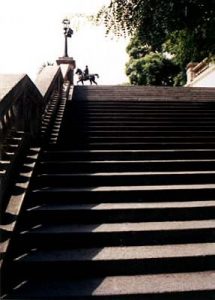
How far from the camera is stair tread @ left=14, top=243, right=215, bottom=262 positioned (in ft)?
12.5

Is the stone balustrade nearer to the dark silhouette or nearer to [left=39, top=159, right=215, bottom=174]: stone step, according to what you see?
[left=39, top=159, right=215, bottom=174]: stone step

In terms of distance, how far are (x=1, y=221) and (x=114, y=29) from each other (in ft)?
32.3

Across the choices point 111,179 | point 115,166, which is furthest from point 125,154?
point 111,179

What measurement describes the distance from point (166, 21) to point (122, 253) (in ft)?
30.0

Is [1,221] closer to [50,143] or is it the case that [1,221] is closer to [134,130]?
[50,143]

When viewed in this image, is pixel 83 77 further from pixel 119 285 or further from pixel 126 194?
pixel 119 285

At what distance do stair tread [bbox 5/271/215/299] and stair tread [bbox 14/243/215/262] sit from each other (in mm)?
197

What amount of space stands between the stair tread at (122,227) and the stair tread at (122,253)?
0.21m

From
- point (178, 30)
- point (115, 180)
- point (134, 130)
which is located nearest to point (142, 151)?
point (115, 180)

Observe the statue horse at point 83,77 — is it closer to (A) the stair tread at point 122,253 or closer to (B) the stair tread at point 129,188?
(B) the stair tread at point 129,188

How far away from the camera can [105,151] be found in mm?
6184

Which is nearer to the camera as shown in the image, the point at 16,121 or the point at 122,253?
the point at 122,253

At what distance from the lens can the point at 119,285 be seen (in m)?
3.53

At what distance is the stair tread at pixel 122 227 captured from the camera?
4.18 meters
